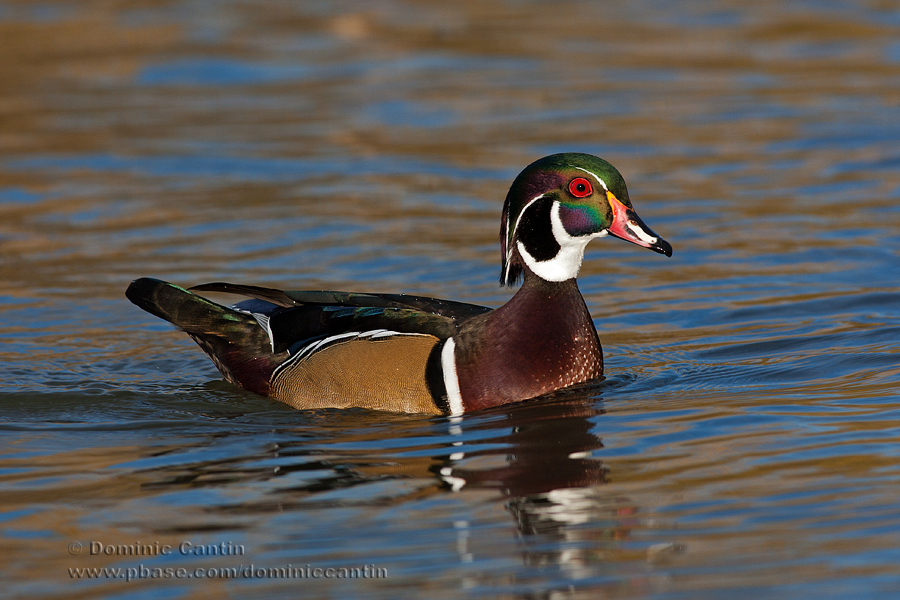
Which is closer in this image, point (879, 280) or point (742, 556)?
point (742, 556)

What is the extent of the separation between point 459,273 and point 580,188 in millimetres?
3568

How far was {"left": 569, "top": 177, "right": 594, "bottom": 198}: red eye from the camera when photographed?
7.67 metres

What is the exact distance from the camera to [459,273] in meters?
11.2

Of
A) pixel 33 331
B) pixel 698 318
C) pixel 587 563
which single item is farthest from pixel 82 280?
pixel 587 563

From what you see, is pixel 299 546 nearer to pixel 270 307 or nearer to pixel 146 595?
pixel 146 595

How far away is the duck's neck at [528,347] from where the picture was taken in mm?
7637

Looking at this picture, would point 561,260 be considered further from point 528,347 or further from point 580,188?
point 528,347

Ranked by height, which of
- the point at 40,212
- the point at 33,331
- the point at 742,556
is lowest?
the point at 742,556

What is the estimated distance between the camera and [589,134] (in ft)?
50.8

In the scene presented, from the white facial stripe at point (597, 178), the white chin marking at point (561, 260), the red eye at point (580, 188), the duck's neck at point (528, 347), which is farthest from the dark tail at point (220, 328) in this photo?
the white facial stripe at point (597, 178)

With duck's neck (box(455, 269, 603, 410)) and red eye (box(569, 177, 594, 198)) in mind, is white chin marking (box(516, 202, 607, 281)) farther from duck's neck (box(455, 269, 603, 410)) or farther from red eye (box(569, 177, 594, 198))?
red eye (box(569, 177, 594, 198))

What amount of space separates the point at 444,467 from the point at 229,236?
20.9ft

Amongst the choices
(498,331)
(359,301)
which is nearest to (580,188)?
(498,331)

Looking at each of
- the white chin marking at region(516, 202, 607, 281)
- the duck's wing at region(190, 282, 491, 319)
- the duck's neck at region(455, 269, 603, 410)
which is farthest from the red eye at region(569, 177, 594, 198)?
the duck's wing at region(190, 282, 491, 319)
